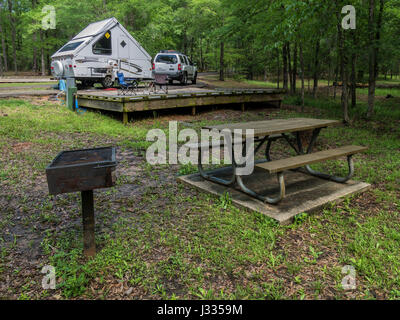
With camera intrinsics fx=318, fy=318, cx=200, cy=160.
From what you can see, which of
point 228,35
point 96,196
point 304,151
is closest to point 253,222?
point 96,196

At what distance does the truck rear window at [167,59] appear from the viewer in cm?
1694

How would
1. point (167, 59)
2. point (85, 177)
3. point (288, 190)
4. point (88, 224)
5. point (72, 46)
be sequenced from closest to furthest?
point (85, 177), point (88, 224), point (288, 190), point (72, 46), point (167, 59)

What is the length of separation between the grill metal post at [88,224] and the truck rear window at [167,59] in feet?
49.4

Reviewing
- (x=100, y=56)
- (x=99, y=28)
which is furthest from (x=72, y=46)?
(x=99, y=28)

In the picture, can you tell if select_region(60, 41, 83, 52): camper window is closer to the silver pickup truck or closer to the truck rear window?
the silver pickup truck

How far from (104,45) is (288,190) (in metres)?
11.5

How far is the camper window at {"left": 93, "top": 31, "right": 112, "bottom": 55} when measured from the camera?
42.7 feet

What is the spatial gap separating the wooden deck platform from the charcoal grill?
6547mm

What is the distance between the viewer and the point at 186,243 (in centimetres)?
322

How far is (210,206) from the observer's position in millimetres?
4035

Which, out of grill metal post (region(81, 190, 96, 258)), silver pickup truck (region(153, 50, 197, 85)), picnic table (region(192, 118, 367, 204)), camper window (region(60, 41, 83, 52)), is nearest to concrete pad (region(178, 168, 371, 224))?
picnic table (region(192, 118, 367, 204))

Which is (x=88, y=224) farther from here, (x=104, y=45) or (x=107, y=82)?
(x=107, y=82)

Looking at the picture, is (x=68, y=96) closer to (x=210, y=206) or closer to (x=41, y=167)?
(x=41, y=167)

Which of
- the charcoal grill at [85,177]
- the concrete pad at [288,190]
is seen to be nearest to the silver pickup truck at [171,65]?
the concrete pad at [288,190]
